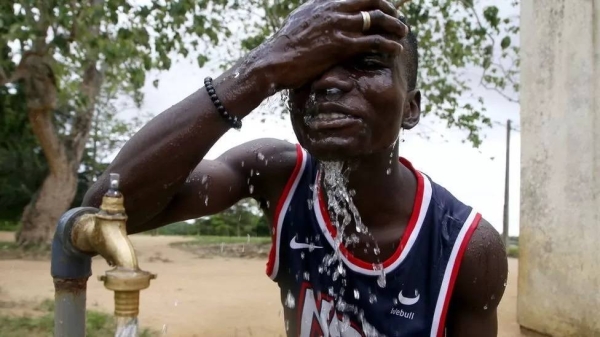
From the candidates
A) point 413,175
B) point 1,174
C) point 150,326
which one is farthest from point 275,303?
point 1,174

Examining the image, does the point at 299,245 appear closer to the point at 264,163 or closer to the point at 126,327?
the point at 264,163

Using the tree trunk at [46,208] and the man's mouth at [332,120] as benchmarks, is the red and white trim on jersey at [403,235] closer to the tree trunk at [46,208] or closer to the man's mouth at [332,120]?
the man's mouth at [332,120]

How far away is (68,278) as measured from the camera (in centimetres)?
120

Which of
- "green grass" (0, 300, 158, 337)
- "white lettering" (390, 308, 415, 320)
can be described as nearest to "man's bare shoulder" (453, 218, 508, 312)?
"white lettering" (390, 308, 415, 320)

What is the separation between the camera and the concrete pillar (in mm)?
4598

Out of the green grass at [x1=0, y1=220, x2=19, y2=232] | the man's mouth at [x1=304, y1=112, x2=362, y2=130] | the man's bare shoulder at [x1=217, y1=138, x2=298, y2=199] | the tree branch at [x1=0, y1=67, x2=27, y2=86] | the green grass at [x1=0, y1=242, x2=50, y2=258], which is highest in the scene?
the tree branch at [x1=0, y1=67, x2=27, y2=86]

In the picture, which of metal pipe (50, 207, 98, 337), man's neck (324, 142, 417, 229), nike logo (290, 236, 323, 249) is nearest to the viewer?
metal pipe (50, 207, 98, 337)

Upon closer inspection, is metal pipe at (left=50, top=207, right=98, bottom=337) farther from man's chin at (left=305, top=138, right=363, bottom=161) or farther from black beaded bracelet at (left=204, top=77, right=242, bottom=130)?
man's chin at (left=305, top=138, right=363, bottom=161)

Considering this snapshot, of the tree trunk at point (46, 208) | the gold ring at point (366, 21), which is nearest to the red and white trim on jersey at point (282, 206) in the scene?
the gold ring at point (366, 21)

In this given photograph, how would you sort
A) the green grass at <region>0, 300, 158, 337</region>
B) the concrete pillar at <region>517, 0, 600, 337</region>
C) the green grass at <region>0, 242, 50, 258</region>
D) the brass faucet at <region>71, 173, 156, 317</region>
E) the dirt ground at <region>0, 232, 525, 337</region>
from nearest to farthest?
the brass faucet at <region>71, 173, 156, 317</region> < the concrete pillar at <region>517, 0, 600, 337</region> < the green grass at <region>0, 300, 158, 337</region> < the dirt ground at <region>0, 232, 525, 337</region> < the green grass at <region>0, 242, 50, 258</region>

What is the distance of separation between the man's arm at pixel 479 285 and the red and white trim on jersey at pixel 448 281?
18 millimetres

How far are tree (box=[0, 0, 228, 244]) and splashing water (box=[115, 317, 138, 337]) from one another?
4.95m

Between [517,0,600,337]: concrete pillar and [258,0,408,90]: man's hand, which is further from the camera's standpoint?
[517,0,600,337]: concrete pillar

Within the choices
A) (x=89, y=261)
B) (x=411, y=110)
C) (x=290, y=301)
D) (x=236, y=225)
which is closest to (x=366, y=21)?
(x=411, y=110)
